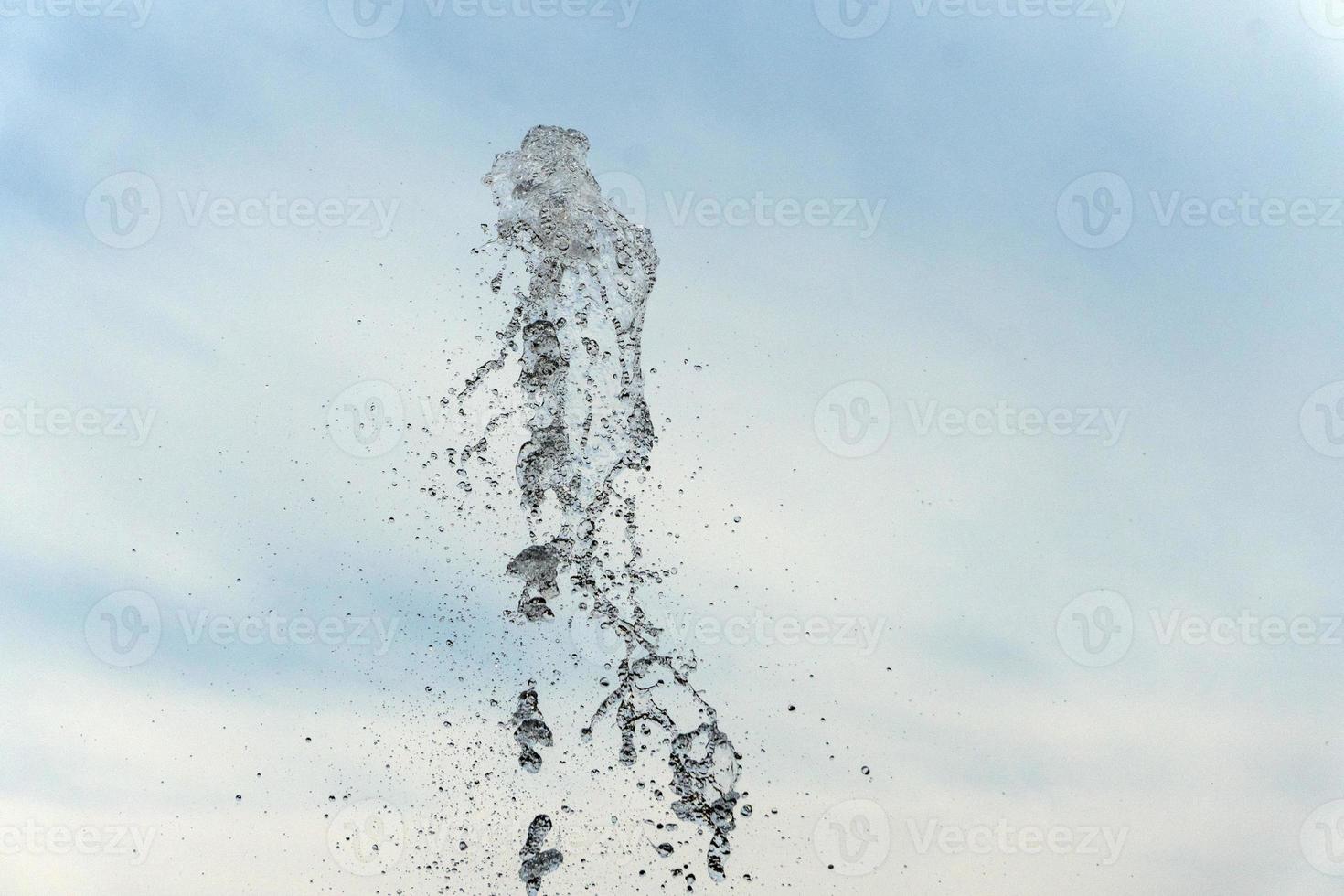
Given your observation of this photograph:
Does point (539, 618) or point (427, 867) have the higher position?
point (539, 618)

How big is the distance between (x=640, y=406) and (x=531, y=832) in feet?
15.8

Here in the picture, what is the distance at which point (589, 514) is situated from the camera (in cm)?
1354

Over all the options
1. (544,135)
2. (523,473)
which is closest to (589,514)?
(523,473)

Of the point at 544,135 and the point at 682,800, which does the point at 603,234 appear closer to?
the point at 544,135

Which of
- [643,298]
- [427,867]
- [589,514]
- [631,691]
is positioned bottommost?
[427,867]

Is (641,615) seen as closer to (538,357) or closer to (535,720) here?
(535,720)

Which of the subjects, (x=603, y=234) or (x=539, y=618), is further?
(x=603, y=234)

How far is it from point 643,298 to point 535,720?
487 cm

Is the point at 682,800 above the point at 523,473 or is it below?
below

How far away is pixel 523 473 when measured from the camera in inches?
541

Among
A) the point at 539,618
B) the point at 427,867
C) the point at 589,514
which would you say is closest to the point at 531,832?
the point at 427,867

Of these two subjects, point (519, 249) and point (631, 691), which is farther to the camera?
point (519, 249)

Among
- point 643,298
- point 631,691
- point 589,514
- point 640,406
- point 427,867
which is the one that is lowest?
point 427,867

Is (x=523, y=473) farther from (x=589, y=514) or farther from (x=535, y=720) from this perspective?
(x=535, y=720)
